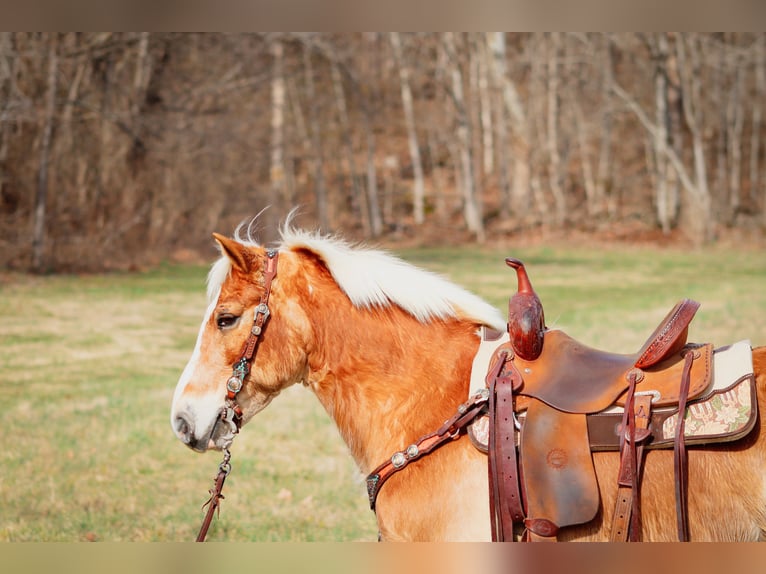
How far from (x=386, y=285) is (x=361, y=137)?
116 feet

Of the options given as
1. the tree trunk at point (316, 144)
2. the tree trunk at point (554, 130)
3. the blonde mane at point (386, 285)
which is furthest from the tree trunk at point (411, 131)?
the blonde mane at point (386, 285)

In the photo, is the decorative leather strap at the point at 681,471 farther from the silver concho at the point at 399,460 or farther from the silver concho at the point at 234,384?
the silver concho at the point at 234,384

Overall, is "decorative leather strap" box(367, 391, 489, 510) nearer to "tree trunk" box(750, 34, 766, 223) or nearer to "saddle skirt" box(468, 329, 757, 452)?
"saddle skirt" box(468, 329, 757, 452)

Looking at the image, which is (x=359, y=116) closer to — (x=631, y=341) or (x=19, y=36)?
(x=19, y=36)

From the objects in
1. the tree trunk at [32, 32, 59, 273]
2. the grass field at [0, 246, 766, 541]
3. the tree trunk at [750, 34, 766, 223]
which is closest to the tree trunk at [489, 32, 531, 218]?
the tree trunk at [750, 34, 766, 223]

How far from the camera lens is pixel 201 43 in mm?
24766

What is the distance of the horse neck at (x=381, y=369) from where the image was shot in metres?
2.72

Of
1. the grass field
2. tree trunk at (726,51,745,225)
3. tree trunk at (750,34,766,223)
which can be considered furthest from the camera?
tree trunk at (750,34,766,223)

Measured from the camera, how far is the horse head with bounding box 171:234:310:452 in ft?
8.98

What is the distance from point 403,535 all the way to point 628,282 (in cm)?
1702

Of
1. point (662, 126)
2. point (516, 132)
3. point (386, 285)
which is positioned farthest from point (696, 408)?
point (516, 132)

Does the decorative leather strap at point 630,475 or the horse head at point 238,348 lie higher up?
the horse head at point 238,348

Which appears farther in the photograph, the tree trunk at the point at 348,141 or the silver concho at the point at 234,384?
the tree trunk at the point at 348,141

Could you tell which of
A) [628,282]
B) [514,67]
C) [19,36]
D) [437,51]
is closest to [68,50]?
[19,36]
